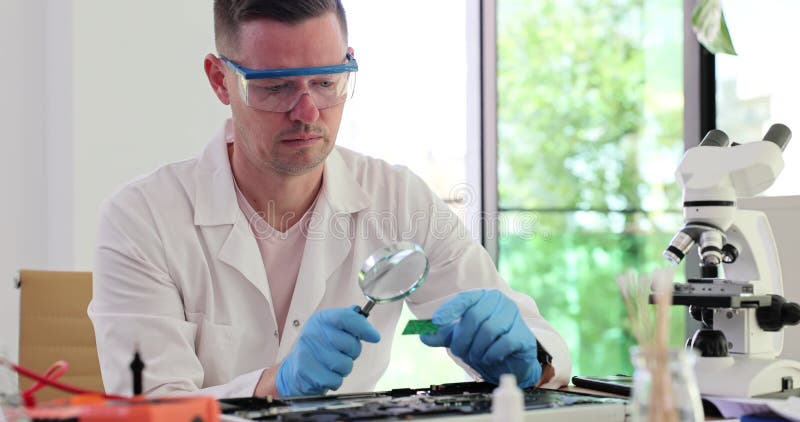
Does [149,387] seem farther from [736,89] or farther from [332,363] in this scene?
[736,89]

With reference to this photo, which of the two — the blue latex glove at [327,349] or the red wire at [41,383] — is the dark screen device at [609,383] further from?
the red wire at [41,383]

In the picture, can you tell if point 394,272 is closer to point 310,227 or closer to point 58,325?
point 310,227

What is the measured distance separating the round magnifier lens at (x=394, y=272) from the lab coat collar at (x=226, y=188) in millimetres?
666

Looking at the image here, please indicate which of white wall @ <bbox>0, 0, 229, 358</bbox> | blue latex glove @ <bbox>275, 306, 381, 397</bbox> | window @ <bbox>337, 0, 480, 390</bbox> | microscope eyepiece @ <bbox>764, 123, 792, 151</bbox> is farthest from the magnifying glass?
window @ <bbox>337, 0, 480, 390</bbox>

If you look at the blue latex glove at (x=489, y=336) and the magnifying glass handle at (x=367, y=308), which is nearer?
the magnifying glass handle at (x=367, y=308)

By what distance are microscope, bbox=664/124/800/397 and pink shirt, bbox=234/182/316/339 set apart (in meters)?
0.84

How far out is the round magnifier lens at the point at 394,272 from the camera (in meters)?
1.39

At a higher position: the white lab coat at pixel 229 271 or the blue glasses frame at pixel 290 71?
the blue glasses frame at pixel 290 71

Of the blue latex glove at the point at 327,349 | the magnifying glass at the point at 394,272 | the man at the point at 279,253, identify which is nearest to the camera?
the magnifying glass at the point at 394,272

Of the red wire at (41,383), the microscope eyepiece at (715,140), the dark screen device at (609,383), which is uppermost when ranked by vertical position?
the microscope eyepiece at (715,140)

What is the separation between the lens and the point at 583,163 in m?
4.49

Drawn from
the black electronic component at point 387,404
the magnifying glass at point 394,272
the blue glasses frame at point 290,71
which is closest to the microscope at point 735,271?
the black electronic component at point 387,404

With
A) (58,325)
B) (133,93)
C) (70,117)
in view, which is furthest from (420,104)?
(58,325)

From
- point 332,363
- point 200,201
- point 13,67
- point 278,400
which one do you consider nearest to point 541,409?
point 278,400
